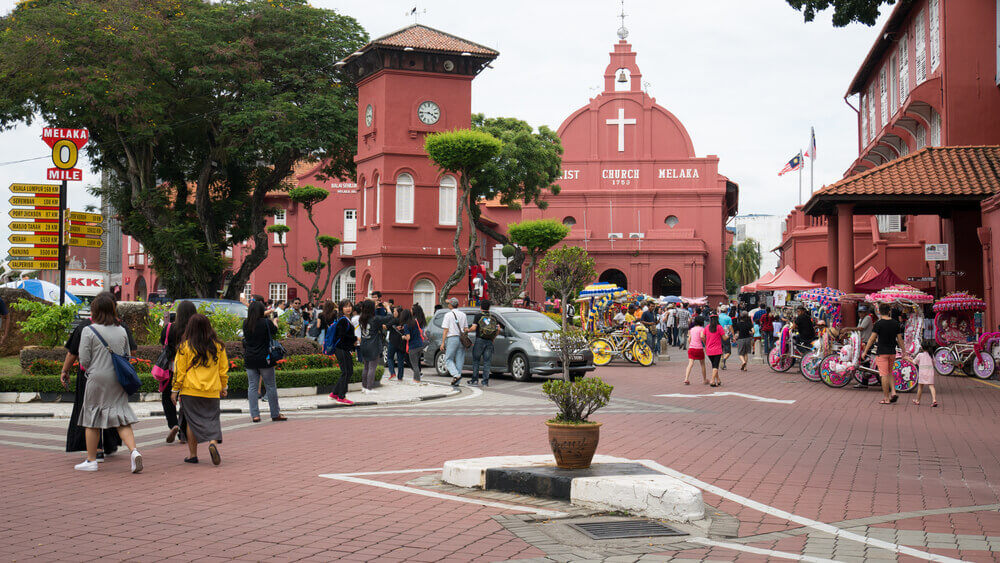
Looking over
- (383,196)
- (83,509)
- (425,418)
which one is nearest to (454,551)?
(83,509)

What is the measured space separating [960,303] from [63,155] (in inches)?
808

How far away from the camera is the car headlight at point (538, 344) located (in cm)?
2017

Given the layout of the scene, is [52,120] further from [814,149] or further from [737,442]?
[814,149]

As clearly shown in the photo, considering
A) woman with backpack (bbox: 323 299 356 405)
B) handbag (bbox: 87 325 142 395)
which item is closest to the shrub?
handbag (bbox: 87 325 142 395)

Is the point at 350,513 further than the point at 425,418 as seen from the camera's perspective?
No

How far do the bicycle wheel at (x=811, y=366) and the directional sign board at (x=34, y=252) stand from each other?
1594 cm

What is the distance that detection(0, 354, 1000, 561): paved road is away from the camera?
6.07m

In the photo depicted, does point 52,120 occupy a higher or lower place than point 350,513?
higher

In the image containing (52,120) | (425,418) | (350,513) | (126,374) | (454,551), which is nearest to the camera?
(454,551)

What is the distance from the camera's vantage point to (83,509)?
23.3 feet

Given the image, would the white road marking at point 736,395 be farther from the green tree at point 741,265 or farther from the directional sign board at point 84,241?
the green tree at point 741,265

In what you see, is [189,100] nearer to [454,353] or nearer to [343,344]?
[454,353]

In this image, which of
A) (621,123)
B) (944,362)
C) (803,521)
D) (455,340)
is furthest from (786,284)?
(803,521)

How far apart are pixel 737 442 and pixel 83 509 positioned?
725cm
